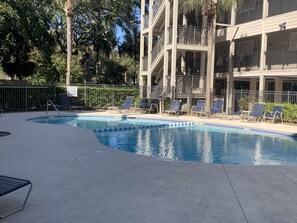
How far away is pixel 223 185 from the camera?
18.6 feet

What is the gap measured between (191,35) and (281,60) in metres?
5.83

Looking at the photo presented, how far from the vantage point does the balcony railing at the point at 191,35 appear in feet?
71.4

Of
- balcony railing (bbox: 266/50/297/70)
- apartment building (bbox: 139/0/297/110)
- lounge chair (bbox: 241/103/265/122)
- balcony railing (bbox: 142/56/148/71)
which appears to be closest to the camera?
lounge chair (bbox: 241/103/265/122)

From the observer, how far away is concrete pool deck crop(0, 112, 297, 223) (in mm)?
4277

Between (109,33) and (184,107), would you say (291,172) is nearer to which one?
(184,107)

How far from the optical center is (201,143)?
1201cm

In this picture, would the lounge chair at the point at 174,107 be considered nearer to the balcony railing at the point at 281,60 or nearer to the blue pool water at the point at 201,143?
A: the blue pool water at the point at 201,143

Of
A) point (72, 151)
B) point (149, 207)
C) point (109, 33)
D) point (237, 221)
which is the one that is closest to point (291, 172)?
point (237, 221)

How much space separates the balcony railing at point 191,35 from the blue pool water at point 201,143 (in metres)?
7.09

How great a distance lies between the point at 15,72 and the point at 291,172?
2847 centimetres

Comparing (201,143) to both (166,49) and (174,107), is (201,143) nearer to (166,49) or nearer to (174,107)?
(174,107)

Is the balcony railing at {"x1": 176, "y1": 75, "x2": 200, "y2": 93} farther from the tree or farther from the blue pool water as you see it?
the tree

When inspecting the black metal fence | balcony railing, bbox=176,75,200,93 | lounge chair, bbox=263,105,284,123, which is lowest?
lounge chair, bbox=263,105,284,123

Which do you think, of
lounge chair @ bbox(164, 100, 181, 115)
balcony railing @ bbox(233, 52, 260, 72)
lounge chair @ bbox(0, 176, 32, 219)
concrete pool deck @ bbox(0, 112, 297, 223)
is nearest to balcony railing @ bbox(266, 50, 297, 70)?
balcony railing @ bbox(233, 52, 260, 72)
